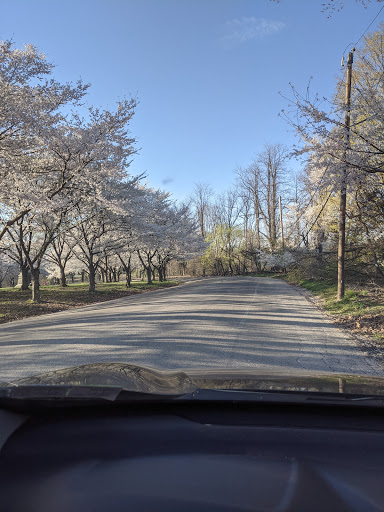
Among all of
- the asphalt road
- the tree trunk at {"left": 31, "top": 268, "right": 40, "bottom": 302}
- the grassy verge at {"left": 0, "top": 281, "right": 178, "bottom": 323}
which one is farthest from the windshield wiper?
the tree trunk at {"left": 31, "top": 268, "right": 40, "bottom": 302}

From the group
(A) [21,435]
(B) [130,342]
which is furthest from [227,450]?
(B) [130,342]

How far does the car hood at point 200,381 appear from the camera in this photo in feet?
7.39

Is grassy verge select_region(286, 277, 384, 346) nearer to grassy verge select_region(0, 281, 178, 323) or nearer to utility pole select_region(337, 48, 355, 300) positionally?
utility pole select_region(337, 48, 355, 300)

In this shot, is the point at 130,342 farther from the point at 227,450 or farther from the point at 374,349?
the point at 227,450

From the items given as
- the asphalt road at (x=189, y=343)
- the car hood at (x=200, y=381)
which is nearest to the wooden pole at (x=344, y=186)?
the asphalt road at (x=189, y=343)

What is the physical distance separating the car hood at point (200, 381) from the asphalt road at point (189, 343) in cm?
145

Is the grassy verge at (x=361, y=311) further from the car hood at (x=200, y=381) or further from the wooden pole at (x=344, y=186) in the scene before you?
the car hood at (x=200, y=381)

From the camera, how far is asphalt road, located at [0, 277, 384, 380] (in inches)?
250

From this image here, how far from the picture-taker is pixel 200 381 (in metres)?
2.55

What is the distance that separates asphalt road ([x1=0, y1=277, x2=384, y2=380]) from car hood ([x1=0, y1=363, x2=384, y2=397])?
56.9 inches

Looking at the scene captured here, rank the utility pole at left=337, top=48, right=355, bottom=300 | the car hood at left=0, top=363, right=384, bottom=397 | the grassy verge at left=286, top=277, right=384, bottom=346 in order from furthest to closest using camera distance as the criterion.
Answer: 1. the utility pole at left=337, top=48, right=355, bottom=300
2. the grassy verge at left=286, top=277, right=384, bottom=346
3. the car hood at left=0, top=363, right=384, bottom=397

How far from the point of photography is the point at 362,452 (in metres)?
1.75

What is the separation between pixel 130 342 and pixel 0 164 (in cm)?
965

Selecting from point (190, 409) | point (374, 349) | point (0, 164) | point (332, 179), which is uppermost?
point (0, 164)
